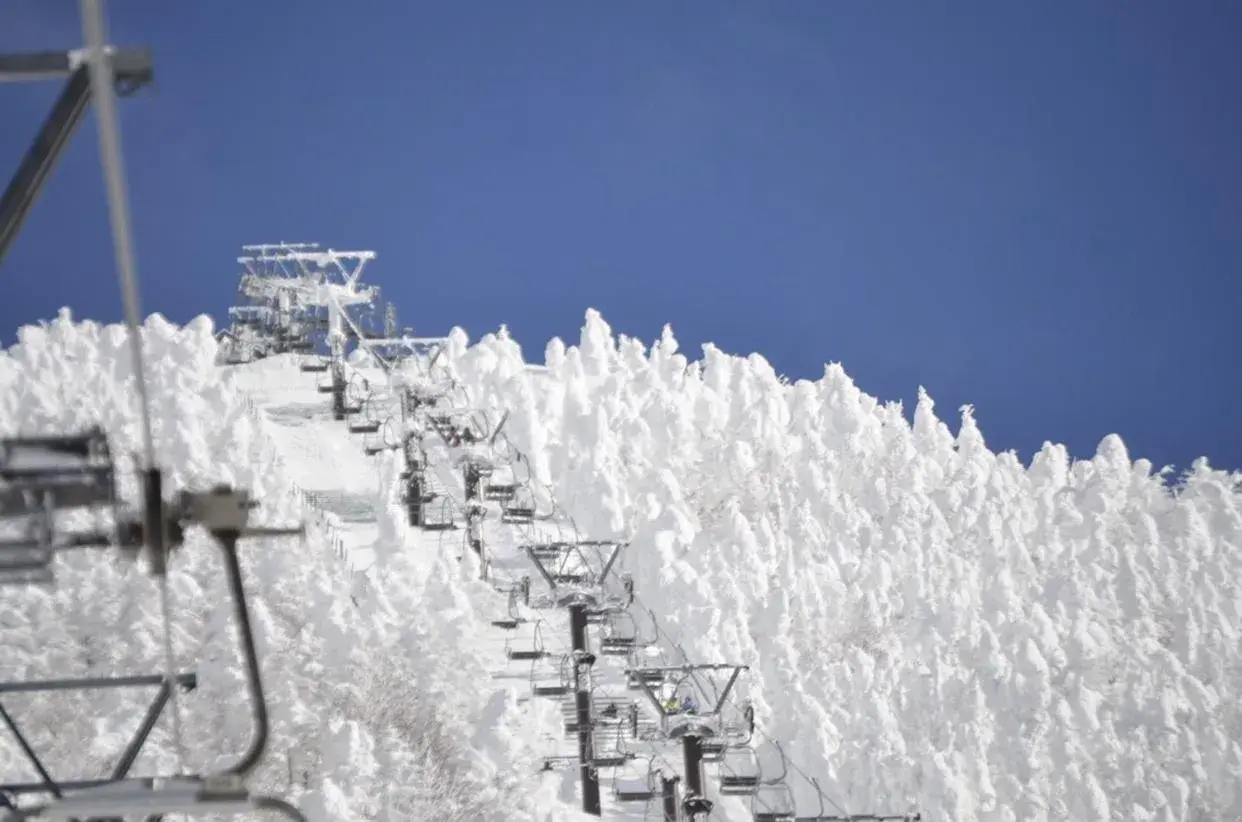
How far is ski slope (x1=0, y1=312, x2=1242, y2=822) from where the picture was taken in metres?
59.1

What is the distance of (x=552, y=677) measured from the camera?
5644cm

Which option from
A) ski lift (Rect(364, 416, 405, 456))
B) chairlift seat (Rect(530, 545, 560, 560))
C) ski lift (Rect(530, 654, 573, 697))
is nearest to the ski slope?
ski lift (Rect(530, 654, 573, 697))

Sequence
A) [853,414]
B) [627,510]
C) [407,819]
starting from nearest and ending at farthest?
[407,819]
[627,510]
[853,414]

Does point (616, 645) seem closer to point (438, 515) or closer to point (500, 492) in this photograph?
point (500, 492)

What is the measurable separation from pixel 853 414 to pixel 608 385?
781 inches

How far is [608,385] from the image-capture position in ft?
401

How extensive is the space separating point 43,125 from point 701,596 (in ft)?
259

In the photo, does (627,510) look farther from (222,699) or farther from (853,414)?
(222,699)

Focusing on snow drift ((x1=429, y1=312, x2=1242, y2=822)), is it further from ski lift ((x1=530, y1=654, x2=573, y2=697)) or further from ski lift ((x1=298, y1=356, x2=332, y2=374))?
ski lift ((x1=530, y1=654, x2=573, y2=697))

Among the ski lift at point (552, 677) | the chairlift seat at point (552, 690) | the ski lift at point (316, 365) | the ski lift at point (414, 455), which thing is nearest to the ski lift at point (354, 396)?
the ski lift at point (316, 365)

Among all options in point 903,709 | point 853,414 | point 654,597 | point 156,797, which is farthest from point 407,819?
point 853,414

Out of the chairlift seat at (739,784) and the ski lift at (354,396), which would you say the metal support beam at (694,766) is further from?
the ski lift at (354,396)

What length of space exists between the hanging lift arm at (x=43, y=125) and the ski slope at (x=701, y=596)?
4231cm

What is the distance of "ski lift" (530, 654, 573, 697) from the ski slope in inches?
26.2
